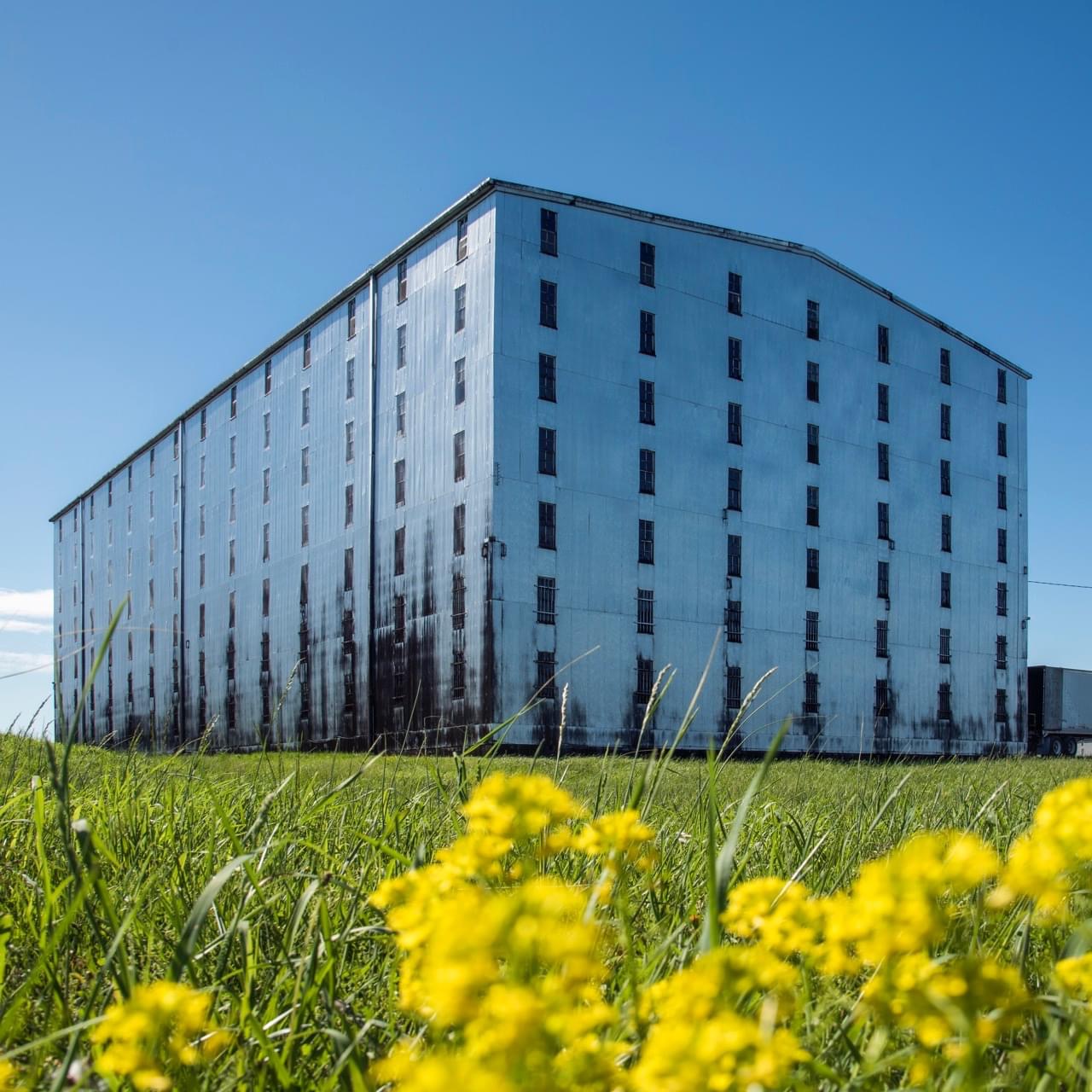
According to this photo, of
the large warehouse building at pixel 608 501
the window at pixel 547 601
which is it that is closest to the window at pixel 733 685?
the large warehouse building at pixel 608 501

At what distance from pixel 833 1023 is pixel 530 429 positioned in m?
25.5

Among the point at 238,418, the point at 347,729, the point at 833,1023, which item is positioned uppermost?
the point at 238,418

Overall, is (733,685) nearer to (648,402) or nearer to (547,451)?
(648,402)

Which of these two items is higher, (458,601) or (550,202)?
(550,202)

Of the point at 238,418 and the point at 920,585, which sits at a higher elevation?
the point at 238,418

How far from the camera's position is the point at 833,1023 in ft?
7.18

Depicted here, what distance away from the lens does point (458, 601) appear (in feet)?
89.6

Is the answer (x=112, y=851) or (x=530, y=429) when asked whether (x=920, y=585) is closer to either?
(x=530, y=429)

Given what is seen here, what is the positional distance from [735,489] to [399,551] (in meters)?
10.1

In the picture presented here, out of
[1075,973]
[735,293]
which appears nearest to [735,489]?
[735,293]

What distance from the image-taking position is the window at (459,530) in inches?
1075

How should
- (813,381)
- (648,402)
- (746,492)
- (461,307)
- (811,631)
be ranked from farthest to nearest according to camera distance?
(813,381)
(811,631)
(746,492)
(648,402)
(461,307)

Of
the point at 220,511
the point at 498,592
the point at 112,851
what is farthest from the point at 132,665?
the point at 112,851

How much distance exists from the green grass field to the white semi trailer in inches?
1589
